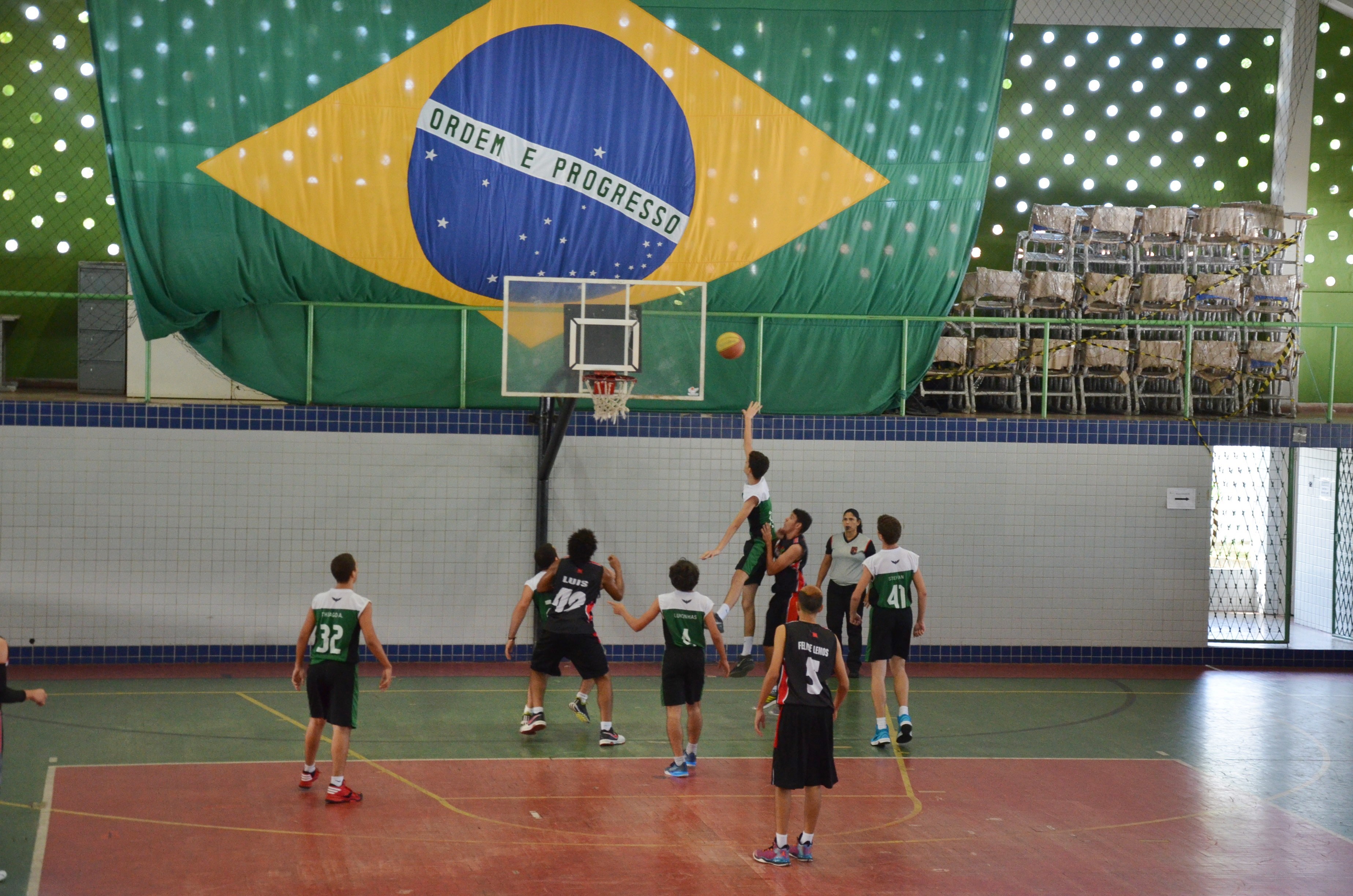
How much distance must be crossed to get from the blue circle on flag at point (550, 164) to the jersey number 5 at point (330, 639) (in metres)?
6.35

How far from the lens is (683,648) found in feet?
30.7

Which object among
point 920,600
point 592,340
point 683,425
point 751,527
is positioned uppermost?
point 592,340

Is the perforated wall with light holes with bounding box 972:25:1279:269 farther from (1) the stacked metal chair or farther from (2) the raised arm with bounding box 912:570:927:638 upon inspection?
(2) the raised arm with bounding box 912:570:927:638

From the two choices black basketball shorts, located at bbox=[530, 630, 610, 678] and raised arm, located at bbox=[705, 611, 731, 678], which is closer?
raised arm, located at bbox=[705, 611, 731, 678]

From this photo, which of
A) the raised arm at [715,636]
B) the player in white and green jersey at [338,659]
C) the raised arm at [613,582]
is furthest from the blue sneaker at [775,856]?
the player in white and green jersey at [338,659]

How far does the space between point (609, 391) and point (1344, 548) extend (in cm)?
986

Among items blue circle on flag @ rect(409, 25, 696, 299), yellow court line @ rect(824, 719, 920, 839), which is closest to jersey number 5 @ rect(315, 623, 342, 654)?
yellow court line @ rect(824, 719, 920, 839)

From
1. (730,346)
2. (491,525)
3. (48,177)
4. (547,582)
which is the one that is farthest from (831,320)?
(48,177)

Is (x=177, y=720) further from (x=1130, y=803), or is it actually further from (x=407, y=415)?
(x=1130, y=803)

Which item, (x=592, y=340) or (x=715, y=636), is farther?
(x=592, y=340)

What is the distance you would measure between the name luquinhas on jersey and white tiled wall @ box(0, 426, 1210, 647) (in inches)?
104

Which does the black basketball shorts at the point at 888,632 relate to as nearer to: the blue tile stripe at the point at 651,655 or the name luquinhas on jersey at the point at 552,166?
the blue tile stripe at the point at 651,655

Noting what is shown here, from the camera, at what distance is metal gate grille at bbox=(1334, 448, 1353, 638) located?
15.6 meters

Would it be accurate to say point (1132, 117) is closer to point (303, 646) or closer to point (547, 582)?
point (547, 582)
